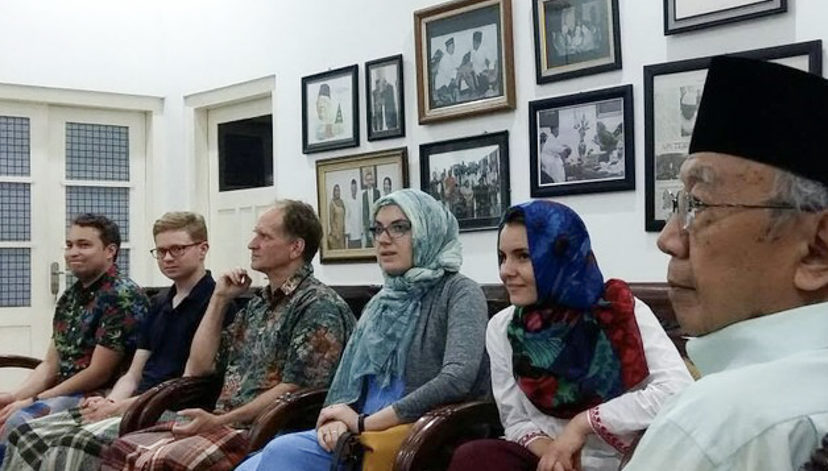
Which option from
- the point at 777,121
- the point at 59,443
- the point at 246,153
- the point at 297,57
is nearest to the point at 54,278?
the point at 246,153

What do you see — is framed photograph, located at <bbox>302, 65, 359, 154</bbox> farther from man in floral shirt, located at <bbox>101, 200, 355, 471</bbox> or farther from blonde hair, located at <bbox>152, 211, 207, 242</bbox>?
man in floral shirt, located at <bbox>101, 200, 355, 471</bbox>

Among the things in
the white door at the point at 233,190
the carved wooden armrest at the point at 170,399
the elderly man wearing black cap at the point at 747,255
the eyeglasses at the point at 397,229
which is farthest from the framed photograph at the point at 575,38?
the elderly man wearing black cap at the point at 747,255

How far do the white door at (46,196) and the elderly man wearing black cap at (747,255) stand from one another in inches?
191

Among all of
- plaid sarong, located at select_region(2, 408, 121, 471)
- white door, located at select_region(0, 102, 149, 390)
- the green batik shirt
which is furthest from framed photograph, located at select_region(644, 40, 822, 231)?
white door, located at select_region(0, 102, 149, 390)

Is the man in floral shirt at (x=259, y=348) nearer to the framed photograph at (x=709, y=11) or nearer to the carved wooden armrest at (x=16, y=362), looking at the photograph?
the carved wooden armrest at (x=16, y=362)

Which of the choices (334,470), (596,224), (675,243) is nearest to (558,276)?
(334,470)

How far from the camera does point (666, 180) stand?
3213 mm

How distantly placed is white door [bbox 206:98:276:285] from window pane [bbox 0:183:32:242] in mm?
970

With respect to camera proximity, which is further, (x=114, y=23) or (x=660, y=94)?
(x=114, y=23)

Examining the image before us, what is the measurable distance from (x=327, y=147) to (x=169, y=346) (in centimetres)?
136

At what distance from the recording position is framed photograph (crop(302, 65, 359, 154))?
176 inches

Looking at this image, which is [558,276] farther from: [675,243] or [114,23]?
[114,23]

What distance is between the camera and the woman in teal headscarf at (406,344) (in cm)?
269

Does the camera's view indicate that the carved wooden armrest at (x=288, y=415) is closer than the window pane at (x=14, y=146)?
Yes
